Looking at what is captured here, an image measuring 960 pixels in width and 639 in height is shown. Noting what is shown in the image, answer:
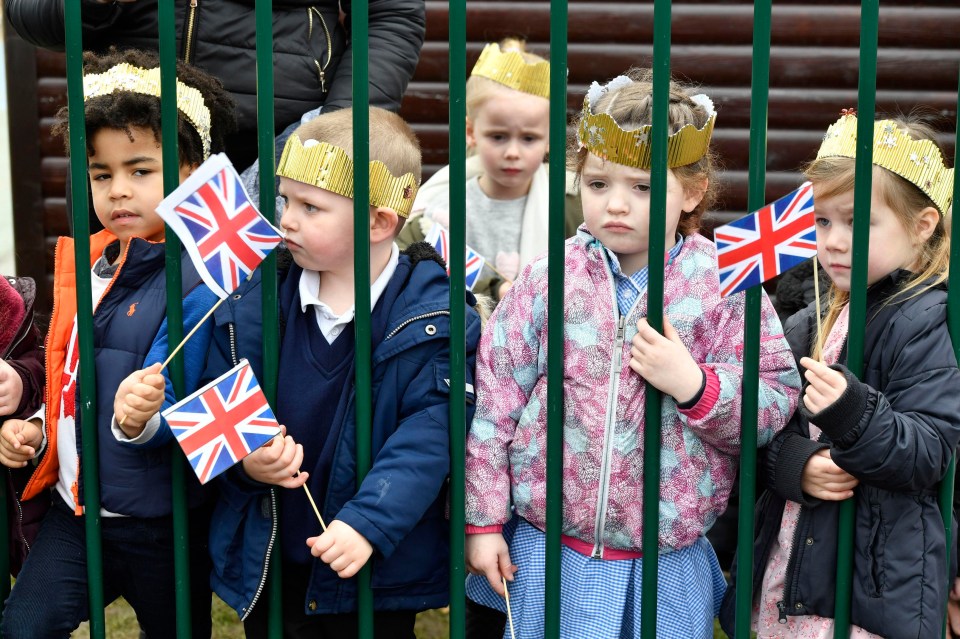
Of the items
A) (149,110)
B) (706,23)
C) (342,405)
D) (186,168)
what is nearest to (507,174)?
(186,168)

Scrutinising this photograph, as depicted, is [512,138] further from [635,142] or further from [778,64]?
[778,64]

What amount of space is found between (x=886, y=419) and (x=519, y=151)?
183 cm

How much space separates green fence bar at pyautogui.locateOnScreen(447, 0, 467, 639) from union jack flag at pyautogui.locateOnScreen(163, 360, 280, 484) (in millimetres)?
350

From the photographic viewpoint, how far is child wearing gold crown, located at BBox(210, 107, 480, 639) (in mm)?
2455

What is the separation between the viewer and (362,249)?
2.38 metres

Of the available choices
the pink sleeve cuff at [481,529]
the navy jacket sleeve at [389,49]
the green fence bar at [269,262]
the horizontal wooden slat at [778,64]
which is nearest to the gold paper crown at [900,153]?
the pink sleeve cuff at [481,529]

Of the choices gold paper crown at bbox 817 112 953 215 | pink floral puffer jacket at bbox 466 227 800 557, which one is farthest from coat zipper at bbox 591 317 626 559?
gold paper crown at bbox 817 112 953 215

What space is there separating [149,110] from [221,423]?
762 millimetres

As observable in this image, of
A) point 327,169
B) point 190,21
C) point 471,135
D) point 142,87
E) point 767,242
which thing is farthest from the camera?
point 471,135

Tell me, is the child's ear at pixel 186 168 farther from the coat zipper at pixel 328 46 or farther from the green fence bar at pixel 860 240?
the green fence bar at pixel 860 240

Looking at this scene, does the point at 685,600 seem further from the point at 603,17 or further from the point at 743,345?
the point at 603,17

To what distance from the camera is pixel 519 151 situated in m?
3.90

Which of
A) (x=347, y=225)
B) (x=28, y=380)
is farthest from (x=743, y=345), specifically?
(x=28, y=380)

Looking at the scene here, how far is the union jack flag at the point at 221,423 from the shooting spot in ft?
7.61
